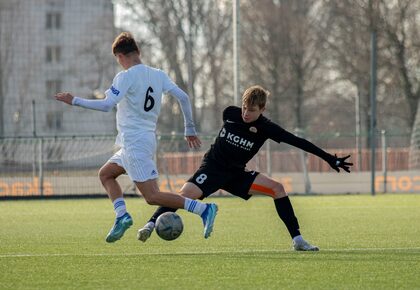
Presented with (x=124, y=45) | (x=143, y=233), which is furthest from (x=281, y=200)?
(x=124, y=45)

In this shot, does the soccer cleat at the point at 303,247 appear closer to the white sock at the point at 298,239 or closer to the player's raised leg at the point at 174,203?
the white sock at the point at 298,239

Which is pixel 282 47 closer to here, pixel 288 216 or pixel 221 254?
pixel 288 216

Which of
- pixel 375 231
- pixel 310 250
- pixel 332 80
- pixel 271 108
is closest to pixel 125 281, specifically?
pixel 310 250

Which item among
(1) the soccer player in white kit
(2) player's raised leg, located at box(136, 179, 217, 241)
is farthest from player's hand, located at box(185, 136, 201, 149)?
(2) player's raised leg, located at box(136, 179, 217, 241)

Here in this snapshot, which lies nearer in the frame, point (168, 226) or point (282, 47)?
point (168, 226)

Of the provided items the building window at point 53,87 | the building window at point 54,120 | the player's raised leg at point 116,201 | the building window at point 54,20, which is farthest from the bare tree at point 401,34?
the player's raised leg at point 116,201

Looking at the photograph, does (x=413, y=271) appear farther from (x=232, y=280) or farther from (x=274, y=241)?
(x=274, y=241)

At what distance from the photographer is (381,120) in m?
35.4

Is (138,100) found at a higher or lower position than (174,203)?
higher

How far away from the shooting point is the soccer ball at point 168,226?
35.1 ft

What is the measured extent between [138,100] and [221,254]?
5.37ft

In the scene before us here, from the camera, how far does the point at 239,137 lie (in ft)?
36.0

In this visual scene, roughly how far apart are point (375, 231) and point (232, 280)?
215 inches

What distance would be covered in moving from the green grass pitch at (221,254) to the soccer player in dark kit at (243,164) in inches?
13.5
